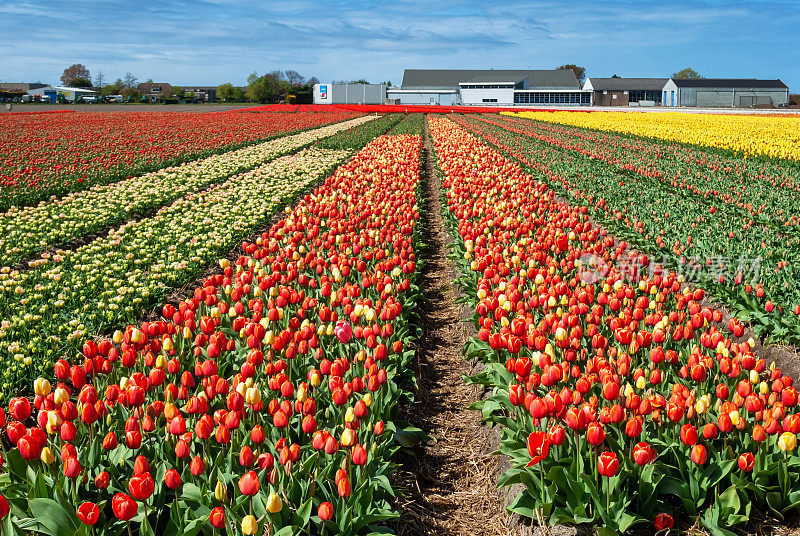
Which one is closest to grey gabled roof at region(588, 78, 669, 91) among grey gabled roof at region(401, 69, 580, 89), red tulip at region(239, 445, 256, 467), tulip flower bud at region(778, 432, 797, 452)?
grey gabled roof at region(401, 69, 580, 89)

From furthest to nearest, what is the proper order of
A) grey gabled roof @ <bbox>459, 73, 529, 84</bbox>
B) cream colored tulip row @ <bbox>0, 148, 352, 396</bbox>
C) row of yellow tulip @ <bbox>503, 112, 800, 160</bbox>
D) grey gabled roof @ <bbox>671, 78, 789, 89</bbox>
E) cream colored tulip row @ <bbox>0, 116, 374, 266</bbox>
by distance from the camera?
grey gabled roof @ <bbox>459, 73, 529, 84</bbox> < grey gabled roof @ <bbox>671, 78, 789, 89</bbox> < row of yellow tulip @ <bbox>503, 112, 800, 160</bbox> < cream colored tulip row @ <bbox>0, 116, 374, 266</bbox> < cream colored tulip row @ <bbox>0, 148, 352, 396</bbox>

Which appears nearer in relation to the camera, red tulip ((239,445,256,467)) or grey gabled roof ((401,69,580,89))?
red tulip ((239,445,256,467))

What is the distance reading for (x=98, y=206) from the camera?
1274cm

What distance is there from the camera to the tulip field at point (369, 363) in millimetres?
3281

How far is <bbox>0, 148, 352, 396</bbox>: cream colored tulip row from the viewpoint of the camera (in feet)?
19.0

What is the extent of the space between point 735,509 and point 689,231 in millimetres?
6573

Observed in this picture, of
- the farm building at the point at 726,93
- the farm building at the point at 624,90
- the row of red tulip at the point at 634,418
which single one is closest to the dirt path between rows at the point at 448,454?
the row of red tulip at the point at 634,418

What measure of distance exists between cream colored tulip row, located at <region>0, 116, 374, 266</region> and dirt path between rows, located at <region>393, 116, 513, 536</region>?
239 inches

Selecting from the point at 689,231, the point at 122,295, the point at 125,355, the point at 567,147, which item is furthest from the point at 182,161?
Answer: the point at 125,355

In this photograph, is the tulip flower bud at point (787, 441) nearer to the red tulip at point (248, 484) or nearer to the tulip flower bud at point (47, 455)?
the red tulip at point (248, 484)

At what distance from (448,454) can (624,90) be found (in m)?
108

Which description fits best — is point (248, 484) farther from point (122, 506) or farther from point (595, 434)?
point (595, 434)

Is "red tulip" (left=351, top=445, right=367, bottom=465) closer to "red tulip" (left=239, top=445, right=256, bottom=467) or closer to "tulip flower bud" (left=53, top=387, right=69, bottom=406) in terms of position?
"red tulip" (left=239, top=445, right=256, bottom=467)

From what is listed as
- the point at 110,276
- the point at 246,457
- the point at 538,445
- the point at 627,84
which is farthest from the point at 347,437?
the point at 627,84
